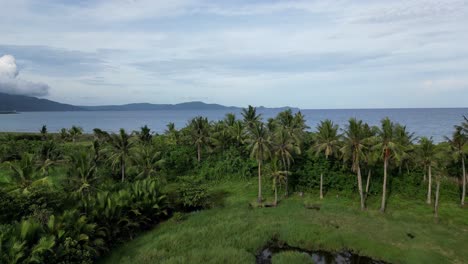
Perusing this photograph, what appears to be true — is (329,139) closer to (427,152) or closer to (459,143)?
(427,152)

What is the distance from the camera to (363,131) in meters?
40.9

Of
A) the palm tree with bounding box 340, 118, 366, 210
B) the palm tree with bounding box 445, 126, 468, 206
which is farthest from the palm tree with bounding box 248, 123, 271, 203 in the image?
the palm tree with bounding box 445, 126, 468, 206

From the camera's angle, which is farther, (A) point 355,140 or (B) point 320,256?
(A) point 355,140

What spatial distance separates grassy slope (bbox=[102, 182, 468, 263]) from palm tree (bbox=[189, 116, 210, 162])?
19.8m

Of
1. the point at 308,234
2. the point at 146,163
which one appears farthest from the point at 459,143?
the point at 146,163

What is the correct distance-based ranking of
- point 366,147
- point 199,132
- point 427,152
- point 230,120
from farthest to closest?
point 230,120, point 199,132, point 427,152, point 366,147

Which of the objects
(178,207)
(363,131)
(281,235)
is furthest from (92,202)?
(363,131)

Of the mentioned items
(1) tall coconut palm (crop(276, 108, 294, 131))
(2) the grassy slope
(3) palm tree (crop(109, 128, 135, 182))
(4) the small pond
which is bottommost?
(4) the small pond

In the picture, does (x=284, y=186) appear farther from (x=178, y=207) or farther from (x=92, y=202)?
(x=92, y=202)

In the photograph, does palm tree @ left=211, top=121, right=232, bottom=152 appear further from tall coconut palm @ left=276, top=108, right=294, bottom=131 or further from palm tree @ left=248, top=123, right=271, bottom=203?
palm tree @ left=248, top=123, right=271, bottom=203

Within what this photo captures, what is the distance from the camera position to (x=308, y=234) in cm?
3366

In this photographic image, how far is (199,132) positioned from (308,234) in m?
33.1

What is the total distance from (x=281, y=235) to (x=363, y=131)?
17.2 metres

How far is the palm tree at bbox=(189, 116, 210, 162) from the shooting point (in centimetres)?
6112
